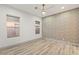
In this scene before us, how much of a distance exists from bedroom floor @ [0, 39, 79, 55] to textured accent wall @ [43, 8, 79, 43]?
0.49 feet

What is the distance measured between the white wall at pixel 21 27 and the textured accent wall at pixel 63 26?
9.5 inches

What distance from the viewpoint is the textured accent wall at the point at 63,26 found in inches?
86.3

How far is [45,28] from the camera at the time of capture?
2385 mm

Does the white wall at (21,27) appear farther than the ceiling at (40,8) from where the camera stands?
No

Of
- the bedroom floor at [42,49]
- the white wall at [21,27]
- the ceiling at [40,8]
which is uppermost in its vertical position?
the ceiling at [40,8]

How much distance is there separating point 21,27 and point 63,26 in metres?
0.91

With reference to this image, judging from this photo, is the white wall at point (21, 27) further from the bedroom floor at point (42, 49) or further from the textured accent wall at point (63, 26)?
the textured accent wall at point (63, 26)

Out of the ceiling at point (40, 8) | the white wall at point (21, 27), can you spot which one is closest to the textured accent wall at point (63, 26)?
the ceiling at point (40, 8)

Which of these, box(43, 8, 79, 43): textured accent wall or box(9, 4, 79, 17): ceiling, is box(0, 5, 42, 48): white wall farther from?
box(43, 8, 79, 43): textured accent wall

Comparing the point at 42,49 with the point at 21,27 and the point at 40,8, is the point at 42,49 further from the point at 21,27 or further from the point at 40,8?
the point at 40,8
